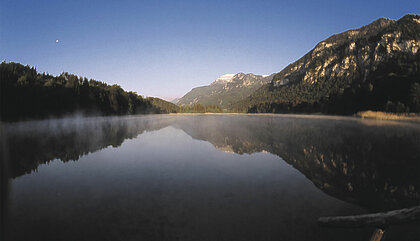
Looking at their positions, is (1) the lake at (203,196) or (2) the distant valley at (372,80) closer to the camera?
(1) the lake at (203,196)

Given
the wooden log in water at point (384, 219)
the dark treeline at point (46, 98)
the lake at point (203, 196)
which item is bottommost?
the lake at point (203, 196)

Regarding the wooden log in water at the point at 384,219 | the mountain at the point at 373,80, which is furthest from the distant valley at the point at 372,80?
the wooden log in water at the point at 384,219

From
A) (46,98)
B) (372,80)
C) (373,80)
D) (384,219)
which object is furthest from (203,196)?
(372,80)

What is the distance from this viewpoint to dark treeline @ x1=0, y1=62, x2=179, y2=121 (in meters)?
46.9

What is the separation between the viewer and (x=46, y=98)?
57469 millimetres

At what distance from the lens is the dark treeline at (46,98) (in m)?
46.9

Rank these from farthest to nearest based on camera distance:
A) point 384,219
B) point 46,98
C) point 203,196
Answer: point 46,98 → point 203,196 → point 384,219

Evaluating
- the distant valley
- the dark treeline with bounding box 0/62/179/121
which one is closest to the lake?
the dark treeline with bounding box 0/62/179/121

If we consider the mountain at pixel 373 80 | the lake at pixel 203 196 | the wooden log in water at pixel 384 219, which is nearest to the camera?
the wooden log in water at pixel 384 219

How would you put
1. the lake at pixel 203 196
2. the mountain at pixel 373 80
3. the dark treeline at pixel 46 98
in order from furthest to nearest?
the mountain at pixel 373 80 → the dark treeline at pixel 46 98 → the lake at pixel 203 196

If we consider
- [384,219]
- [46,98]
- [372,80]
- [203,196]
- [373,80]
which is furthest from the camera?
[372,80]

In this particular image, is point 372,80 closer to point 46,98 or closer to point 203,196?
point 203,196

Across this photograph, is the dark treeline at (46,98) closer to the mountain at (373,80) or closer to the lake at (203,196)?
the lake at (203,196)

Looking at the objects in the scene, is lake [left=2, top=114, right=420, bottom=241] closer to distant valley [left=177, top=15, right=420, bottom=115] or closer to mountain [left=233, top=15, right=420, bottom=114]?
distant valley [left=177, top=15, right=420, bottom=115]
